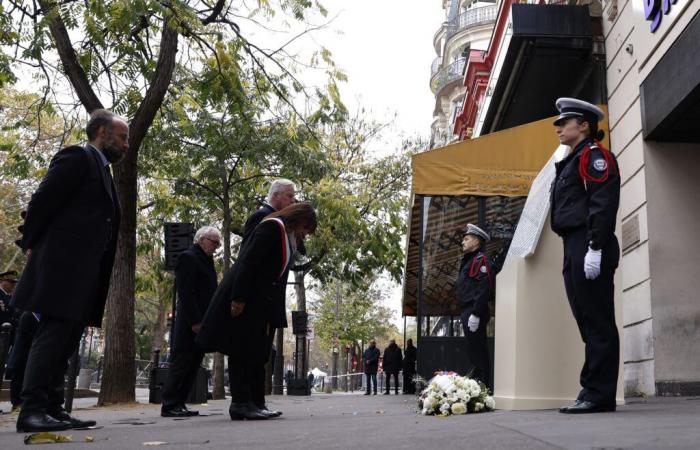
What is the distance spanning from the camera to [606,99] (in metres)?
10.5

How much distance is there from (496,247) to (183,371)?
805cm

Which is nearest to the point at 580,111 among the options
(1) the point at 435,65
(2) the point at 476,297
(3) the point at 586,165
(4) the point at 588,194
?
(3) the point at 586,165

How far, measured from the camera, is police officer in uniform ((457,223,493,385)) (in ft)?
29.4

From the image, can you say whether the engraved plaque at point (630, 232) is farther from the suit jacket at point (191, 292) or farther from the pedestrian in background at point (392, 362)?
the pedestrian in background at point (392, 362)

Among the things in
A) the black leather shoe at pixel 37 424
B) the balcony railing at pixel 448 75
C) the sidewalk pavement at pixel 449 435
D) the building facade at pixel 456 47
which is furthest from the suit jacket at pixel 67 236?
the balcony railing at pixel 448 75

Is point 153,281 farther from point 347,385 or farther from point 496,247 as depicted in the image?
point 347,385

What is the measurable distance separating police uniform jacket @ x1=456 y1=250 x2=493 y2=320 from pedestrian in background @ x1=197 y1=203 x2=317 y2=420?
342 centimetres

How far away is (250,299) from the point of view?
600 cm

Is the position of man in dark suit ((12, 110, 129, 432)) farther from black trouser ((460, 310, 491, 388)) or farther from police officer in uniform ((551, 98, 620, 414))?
black trouser ((460, 310, 491, 388))

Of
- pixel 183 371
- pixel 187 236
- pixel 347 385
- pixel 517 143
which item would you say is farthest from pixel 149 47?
pixel 347 385

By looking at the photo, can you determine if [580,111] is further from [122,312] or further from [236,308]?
[122,312]

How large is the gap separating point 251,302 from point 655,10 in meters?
5.52

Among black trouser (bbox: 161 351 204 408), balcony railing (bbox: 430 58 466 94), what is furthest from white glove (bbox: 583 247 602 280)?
balcony railing (bbox: 430 58 466 94)

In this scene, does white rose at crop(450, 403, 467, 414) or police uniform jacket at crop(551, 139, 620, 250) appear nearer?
police uniform jacket at crop(551, 139, 620, 250)
